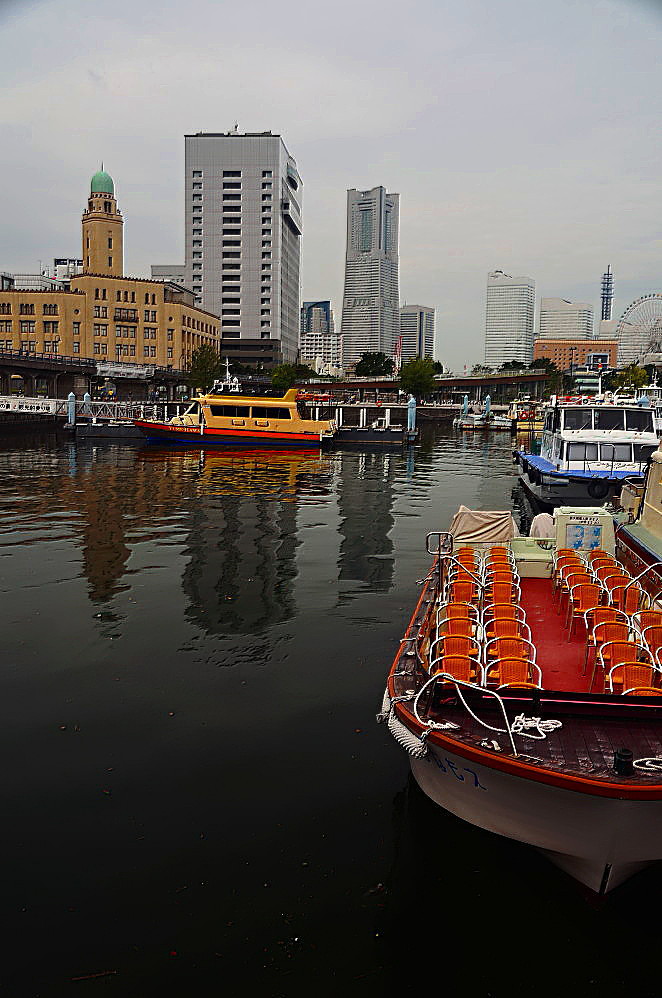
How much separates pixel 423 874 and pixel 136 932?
9.76 feet

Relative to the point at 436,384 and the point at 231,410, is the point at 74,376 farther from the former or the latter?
the point at 436,384

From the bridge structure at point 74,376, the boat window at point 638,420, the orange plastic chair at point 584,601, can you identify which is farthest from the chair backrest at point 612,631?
the bridge structure at point 74,376

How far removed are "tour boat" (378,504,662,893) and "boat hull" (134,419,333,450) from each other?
166ft

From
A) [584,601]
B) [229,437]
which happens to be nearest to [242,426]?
[229,437]

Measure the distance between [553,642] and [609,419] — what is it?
75.8ft

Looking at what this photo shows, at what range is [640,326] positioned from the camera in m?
154

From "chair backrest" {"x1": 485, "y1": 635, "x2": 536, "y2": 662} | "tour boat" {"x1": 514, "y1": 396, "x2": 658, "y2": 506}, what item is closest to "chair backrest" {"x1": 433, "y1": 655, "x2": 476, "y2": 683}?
"chair backrest" {"x1": 485, "y1": 635, "x2": 536, "y2": 662}

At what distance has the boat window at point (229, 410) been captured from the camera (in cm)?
6203

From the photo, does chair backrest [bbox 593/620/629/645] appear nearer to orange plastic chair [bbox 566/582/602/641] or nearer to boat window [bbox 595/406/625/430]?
orange plastic chair [bbox 566/582/602/641]

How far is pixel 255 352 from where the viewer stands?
169 meters

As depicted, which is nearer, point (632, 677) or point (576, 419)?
point (632, 677)

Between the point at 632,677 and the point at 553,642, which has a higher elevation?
the point at 632,677

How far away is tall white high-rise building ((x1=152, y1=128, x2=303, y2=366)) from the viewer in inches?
6767

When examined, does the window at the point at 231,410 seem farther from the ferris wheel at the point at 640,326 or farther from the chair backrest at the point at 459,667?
the ferris wheel at the point at 640,326
